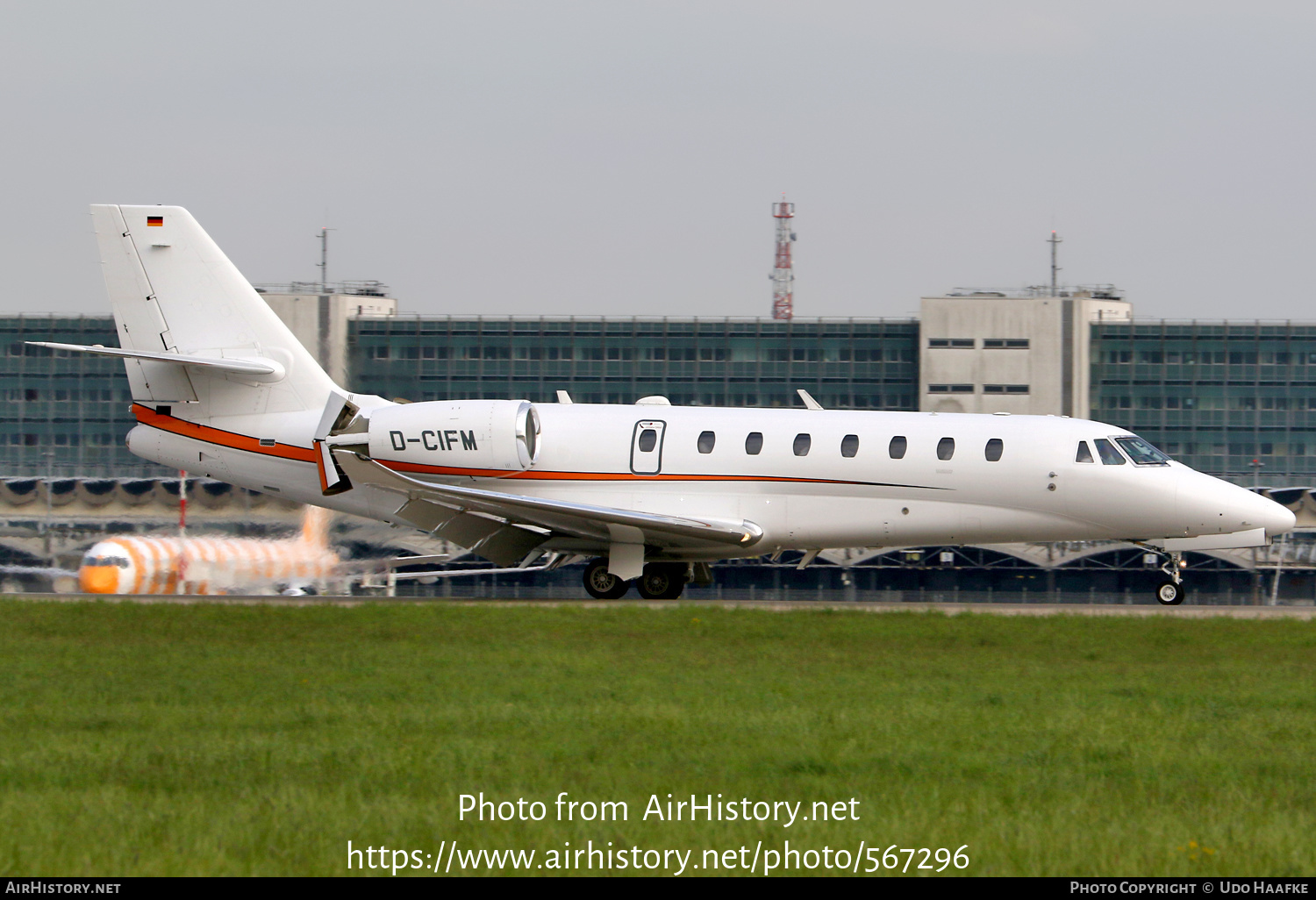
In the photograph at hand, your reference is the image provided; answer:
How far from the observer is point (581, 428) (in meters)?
23.8

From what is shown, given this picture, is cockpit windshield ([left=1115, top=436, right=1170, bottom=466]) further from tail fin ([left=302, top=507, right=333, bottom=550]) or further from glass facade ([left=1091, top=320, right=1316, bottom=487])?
glass facade ([left=1091, top=320, right=1316, bottom=487])

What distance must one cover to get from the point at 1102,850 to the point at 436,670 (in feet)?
26.8

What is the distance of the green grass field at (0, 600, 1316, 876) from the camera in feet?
25.2

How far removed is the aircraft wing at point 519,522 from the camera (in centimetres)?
2222

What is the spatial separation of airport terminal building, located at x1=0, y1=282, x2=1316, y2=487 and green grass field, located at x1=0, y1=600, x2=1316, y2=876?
188 feet

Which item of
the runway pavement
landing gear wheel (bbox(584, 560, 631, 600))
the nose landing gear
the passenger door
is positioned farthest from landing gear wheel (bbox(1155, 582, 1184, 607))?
landing gear wheel (bbox(584, 560, 631, 600))

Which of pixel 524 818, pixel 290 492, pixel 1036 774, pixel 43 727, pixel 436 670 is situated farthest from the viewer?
pixel 290 492

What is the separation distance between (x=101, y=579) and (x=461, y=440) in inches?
502

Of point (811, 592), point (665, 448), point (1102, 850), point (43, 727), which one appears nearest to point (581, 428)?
point (665, 448)

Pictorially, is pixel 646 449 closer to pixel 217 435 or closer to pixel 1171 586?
pixel 217 435

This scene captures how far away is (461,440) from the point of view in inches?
926

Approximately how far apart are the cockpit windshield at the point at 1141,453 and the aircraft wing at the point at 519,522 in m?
5.99

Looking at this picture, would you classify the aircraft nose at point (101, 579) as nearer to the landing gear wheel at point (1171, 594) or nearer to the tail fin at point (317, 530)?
the tail fin at point (317, 530)
